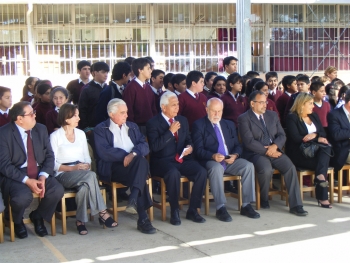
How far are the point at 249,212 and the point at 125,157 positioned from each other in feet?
4.93

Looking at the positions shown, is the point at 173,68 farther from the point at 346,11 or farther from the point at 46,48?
the point at 346,11

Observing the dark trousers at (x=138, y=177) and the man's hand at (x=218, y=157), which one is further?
the man's hand at (x=218, y=157)

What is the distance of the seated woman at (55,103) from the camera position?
6.31m

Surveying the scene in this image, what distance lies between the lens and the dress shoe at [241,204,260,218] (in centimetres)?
597

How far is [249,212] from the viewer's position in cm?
600

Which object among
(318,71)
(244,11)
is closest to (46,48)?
(244,11)

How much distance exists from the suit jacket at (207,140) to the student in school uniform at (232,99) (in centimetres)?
90

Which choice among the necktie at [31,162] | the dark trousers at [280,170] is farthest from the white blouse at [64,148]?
the dark trousers at [280,170]

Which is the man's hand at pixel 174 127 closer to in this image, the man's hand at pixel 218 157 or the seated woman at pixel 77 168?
the man's hand at pixel 218 157

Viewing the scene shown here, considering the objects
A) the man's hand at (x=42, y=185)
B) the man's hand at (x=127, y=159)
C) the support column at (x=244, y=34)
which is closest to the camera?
the man's hand at (x=42, y=185)

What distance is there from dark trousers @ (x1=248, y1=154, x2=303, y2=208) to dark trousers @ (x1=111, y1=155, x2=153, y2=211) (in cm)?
142

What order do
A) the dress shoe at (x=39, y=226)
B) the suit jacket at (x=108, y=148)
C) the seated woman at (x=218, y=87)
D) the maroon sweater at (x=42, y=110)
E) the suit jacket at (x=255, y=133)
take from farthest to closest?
the seated woman at (x=218, y=87)
the maroon sweater at (x=42, y=110)
the suit jacket at (x=255, y=133)
the suit jacket at (x=108, y=148)
the dress shoe at (x=39, y=226)

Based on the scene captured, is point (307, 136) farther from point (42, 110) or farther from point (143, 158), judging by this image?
point (42, 110)

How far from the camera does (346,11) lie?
13.2m
